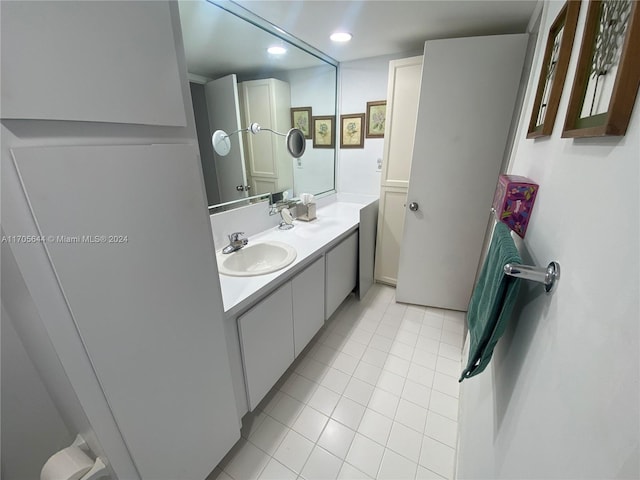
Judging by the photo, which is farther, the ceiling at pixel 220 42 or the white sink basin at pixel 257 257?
the white sink basin at pixel 257 257

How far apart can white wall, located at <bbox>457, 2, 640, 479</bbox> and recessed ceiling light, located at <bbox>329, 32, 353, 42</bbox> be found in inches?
56.7

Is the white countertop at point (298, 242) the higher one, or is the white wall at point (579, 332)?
the white wall at point (579, 332)

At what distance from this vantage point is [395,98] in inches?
78.0

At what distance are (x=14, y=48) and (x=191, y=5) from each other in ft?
3.77

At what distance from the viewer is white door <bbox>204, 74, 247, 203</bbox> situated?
4.74 feet

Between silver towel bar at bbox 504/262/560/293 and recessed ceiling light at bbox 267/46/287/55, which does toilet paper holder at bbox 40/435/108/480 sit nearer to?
silver towel bar at bbox 504/262/560/293

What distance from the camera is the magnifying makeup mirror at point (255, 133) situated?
1.46 metres

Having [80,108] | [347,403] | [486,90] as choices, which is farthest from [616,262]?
[486,90]

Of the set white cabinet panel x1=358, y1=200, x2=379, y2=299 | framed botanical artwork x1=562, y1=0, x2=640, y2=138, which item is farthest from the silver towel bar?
white cabinet panel x1=358, y1=200, x2=379, y2=299

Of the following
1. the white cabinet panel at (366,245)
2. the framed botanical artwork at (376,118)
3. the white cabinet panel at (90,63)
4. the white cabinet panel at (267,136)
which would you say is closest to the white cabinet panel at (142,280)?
the white cabinet panel at (90,63)

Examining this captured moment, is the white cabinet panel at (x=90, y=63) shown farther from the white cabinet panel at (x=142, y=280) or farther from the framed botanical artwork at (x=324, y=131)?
the framed botanical artwork at (x=324, y=131)

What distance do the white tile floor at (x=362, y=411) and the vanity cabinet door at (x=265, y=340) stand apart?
9.1 inches

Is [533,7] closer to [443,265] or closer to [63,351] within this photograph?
[443,265]

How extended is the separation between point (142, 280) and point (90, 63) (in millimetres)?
473
